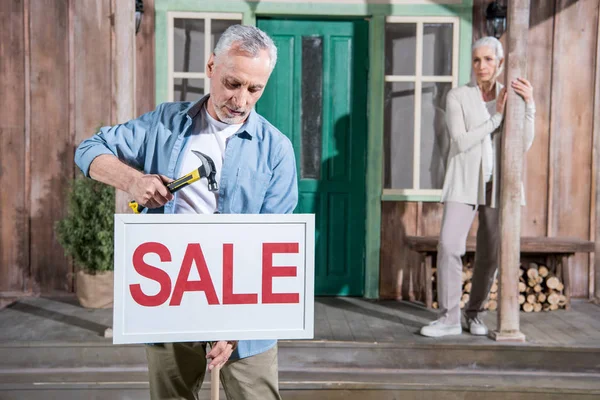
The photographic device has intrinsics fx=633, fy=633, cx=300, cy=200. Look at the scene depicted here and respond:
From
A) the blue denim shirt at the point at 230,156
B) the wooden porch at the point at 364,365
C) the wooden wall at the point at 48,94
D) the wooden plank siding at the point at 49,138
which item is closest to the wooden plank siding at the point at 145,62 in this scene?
the wooden wall at the point at 48,94

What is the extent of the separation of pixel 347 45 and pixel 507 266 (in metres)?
Result: 2.36

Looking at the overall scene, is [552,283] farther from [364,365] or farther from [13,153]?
[13,153]

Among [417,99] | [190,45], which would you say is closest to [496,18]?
[417,99]

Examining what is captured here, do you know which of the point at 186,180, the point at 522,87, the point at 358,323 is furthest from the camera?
the point at 358,323

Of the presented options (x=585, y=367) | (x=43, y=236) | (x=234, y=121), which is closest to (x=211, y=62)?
(x=234, y=121)

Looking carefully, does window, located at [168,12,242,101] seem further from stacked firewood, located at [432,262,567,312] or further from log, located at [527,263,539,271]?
log, located at [527,263,539,271]

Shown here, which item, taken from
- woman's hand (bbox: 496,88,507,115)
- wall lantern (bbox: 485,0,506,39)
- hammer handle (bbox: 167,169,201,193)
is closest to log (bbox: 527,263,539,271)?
woman's hand (bbox: 496,88,507,115)

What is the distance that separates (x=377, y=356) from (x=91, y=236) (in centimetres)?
242

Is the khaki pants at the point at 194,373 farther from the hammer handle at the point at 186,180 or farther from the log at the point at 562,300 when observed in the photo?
the log at the point at 562,300

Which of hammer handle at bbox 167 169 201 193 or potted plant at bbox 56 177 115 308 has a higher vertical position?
hammer handle at bbox 167 169 201 193

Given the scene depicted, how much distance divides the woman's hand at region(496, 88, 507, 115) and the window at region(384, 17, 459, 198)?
4.15ft

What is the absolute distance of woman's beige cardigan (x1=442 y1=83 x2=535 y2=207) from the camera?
4.21 meters

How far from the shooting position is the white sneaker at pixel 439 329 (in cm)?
430

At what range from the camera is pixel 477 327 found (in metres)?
4.34
